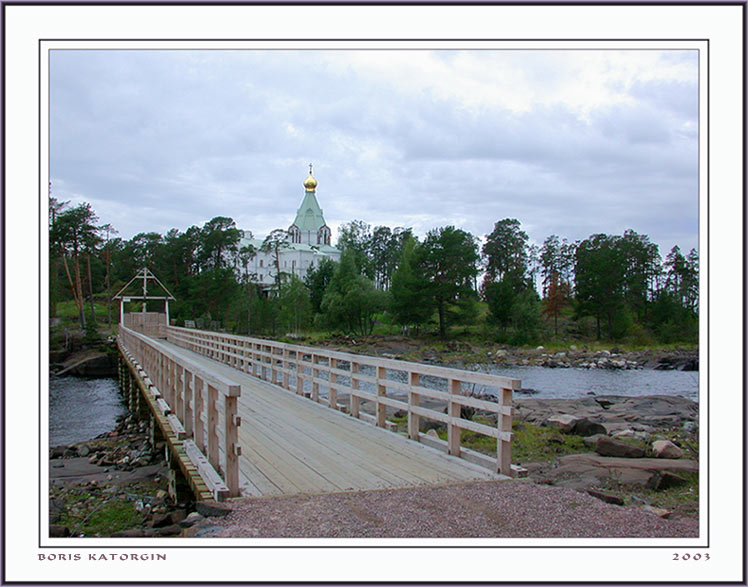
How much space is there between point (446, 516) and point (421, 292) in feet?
154

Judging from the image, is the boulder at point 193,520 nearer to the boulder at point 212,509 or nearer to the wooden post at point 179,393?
the boulder at point 212,509

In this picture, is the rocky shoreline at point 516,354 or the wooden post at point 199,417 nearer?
the wooden post at point 199,417

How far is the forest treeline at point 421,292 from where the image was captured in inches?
1839

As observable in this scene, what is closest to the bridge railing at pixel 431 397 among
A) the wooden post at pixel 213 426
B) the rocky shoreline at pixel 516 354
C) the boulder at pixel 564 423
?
the boulder at pixel 564 423

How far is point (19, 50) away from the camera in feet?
14.8

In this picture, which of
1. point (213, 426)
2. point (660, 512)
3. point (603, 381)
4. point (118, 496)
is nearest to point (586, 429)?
point (660, 512)

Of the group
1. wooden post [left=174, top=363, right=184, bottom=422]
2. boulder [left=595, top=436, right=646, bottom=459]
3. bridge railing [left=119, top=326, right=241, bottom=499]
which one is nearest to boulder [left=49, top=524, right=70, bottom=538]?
bridge railing [left=119, top=326, right=241, bottom=499]

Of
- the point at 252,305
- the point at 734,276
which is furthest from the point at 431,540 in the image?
the point at 252,305

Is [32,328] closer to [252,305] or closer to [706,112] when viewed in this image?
[706,112]

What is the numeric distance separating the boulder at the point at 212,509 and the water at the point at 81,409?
11.0 meters

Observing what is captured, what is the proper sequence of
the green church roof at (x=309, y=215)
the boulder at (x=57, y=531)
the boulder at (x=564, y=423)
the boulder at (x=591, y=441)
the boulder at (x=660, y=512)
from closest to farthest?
the boulder at (x=660, y=512), the boulder at (x=57, y=531), the boulder at (x=591, y=441), the boulder at (x=564, y=423), the green church roof at (x=309, y=215)

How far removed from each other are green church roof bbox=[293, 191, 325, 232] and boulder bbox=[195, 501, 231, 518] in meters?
84.4

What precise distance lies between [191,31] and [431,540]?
391 cm

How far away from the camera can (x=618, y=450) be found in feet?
27.5
